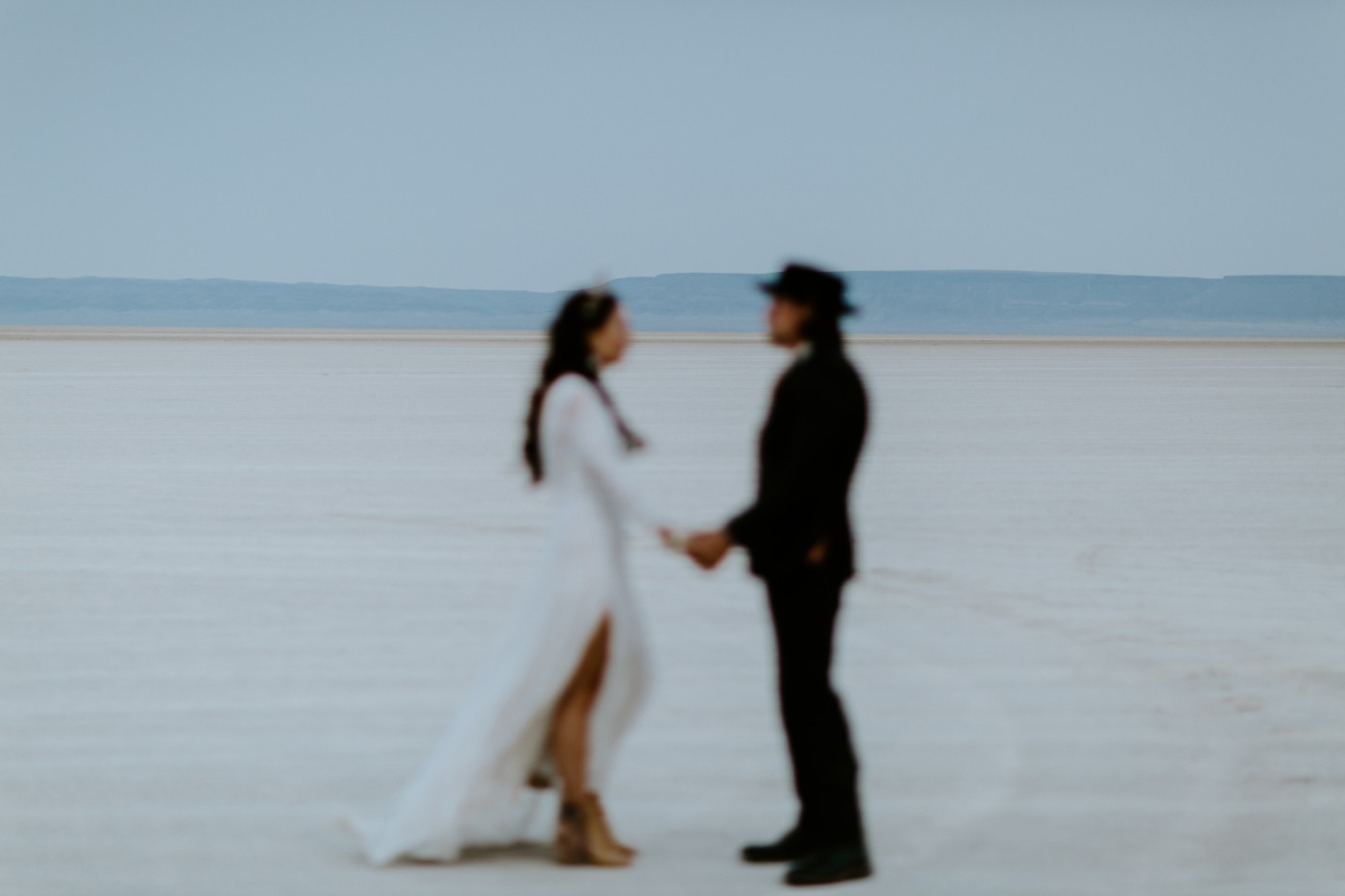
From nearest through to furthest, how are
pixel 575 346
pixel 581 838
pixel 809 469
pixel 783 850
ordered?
pixel 809 469
pixel 575 346
pixel 581 838
pixel 783 850

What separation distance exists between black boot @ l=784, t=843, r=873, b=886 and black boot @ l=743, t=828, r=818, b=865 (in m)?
0.13

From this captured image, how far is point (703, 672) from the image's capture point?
7.21 meters

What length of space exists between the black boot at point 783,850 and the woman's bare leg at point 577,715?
58 cm

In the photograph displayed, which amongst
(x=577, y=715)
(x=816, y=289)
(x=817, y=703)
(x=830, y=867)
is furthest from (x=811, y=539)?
(x=830, y=867)

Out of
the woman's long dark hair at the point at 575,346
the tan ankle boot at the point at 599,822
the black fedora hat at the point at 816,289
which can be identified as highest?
the black fedora hat at the point at 816,289

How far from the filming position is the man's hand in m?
4.53

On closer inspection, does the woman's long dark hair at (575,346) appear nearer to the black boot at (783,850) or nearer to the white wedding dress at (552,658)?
the white wedding dress at (552,658)

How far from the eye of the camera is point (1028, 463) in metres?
17.3

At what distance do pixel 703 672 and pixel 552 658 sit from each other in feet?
9.25

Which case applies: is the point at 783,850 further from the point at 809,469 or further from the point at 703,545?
the point at 809,469

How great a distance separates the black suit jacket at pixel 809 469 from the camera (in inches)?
173

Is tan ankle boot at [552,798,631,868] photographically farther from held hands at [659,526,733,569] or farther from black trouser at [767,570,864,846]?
held hands at [659,526,733,569]

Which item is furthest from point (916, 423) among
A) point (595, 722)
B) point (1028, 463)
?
point (595, 722)

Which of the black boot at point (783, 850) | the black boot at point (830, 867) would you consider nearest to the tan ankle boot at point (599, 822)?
the black boot at point (783, 850)
